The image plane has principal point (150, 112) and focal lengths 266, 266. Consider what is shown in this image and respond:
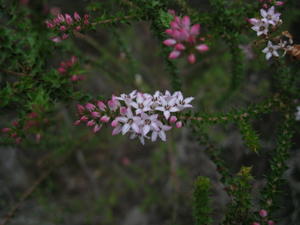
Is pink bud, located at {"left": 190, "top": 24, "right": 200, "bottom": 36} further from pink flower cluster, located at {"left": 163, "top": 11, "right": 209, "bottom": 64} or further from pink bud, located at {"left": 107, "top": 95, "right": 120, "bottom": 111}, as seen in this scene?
pink bud, located at {"left": 107, "top": 95, "right": 120, "bottom": 111}

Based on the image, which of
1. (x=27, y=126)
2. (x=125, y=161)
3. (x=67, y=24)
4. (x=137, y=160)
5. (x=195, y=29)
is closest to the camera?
(x=195, y=29)

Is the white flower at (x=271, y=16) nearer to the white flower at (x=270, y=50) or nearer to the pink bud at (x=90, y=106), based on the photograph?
the white flower at (x=270, y=50)

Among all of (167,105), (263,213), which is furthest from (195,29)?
(263,213)

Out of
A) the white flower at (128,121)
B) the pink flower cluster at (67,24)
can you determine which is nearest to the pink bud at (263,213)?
the white flower at (128,121)

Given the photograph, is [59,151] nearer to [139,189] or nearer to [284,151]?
[139,189]

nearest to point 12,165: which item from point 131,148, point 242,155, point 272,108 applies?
point 131,148

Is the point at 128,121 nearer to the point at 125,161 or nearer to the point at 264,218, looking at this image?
the point at 264,218
